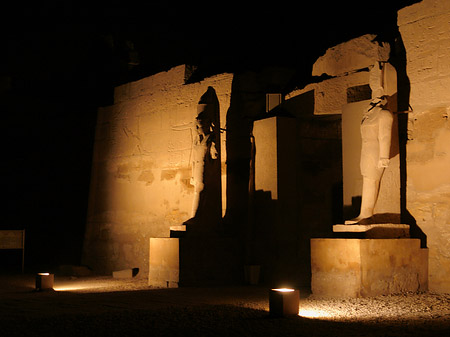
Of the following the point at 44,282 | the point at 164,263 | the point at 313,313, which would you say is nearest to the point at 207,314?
the point at 313,313

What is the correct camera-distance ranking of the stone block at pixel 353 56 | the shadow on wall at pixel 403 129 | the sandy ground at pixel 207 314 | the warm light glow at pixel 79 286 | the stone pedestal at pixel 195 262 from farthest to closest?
the warm light glow at pixel 79 286 < the stone pedestal at pixel 195 262 < the stone block at pixel 353 56 < the shadow on wall at pixel 403 129 < the sandy ground at pixel 207 314

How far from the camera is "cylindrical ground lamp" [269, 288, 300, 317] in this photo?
550cm

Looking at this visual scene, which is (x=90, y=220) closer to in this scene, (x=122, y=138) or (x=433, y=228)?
(x=122, y=138)

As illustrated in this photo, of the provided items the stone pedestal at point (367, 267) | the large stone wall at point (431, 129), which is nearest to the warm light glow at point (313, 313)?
the stone pedestal at point (367, 267)

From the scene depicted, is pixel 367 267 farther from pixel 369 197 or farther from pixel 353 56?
pixel 353 56

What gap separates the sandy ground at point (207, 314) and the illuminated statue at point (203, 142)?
1.70m

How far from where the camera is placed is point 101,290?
27.6 feet

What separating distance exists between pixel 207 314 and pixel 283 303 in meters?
0.76

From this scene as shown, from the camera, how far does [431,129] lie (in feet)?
23.7

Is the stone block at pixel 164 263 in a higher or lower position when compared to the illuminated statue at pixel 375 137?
lower

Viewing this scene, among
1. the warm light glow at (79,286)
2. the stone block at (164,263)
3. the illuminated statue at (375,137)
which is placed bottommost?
the warm light glow at (79,286)

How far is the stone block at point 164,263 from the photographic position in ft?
28.0

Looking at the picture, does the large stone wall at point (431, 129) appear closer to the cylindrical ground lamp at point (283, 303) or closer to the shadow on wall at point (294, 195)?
the shadow on wall at point (294, 195)

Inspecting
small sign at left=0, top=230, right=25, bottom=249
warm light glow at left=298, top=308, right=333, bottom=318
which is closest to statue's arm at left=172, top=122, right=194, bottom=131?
small sign at left=0, top=230, right=25, bottom=249
